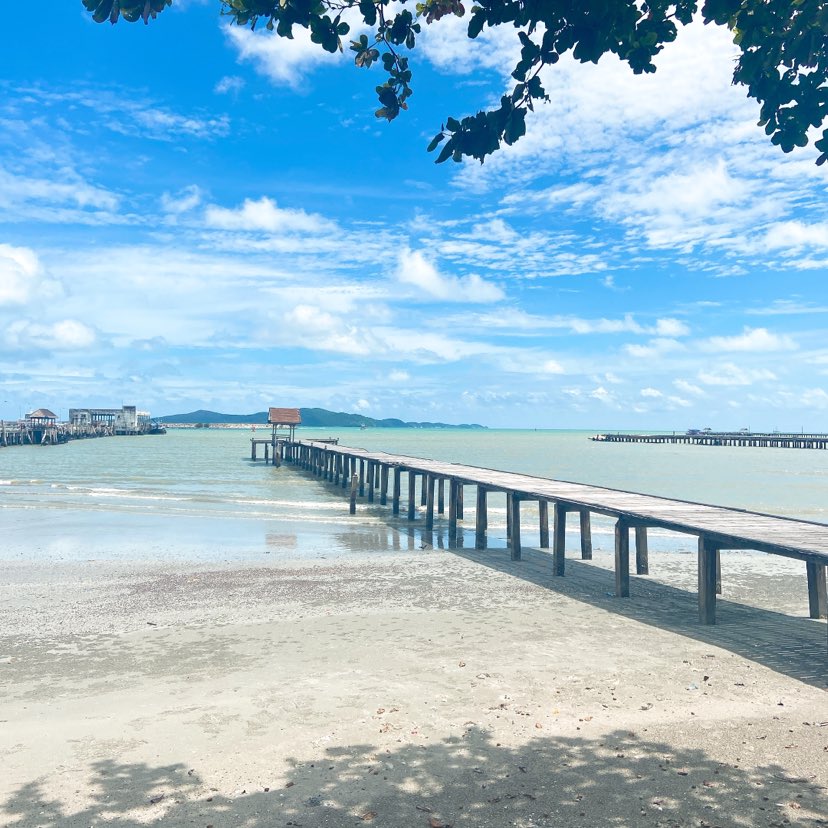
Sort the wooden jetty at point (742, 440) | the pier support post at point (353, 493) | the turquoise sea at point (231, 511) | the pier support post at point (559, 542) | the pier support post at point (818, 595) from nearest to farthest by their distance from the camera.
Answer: the pier support post at point (818, 595)
the pier support post at point (559, 542)
the turquoise sea at point (231, 511)
the pier support post at point (353, 493)
the wooden jetty at point (742, 440)

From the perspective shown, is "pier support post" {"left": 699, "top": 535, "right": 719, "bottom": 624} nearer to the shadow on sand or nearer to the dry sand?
the dry sand

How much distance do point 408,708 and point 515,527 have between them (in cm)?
988

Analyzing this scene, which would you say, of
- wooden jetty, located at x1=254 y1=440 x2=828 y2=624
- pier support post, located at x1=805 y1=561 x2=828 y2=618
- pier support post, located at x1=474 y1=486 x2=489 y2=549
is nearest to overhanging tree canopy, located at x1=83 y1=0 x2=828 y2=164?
wooden jetty, located at x1=254 y1=440 x2=828 y2=624

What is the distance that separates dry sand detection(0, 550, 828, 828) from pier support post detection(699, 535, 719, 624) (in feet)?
1.04

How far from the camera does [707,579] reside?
10.8 meters

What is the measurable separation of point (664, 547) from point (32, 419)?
292 feet

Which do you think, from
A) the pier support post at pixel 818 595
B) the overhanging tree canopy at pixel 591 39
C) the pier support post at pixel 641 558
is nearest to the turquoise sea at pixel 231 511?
the pier support post at pixel 641 558

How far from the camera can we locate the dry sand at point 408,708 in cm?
546

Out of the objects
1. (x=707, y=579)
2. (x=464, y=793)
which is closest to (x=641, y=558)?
(x=707, y=579)

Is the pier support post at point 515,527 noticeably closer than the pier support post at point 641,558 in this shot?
No

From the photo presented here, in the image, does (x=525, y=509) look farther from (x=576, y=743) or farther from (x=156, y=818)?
(x=156, y=818)

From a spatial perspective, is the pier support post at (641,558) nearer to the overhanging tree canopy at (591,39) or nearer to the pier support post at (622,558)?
the pier support post at (622,558)

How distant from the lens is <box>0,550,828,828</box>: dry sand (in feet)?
17.9

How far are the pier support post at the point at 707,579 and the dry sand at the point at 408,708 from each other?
12.5 inches
